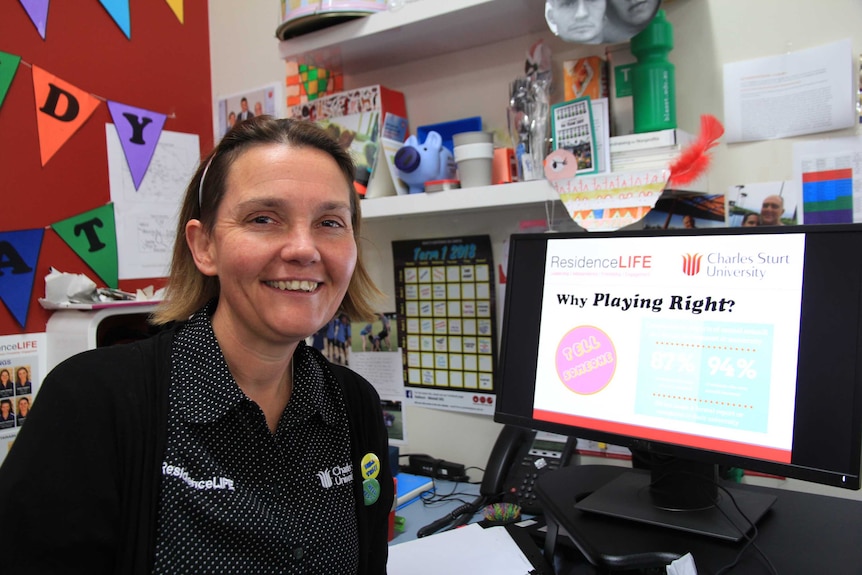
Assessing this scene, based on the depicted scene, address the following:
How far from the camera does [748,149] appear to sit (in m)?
A: 1.21

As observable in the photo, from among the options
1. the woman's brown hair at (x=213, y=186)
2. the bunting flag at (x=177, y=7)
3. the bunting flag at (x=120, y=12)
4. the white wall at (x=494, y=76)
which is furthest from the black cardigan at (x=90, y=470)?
the bunting flag at (x=177, y=7)

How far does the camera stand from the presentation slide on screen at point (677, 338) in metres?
0.87

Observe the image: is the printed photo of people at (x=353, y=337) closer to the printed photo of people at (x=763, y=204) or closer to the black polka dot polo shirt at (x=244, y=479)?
the black polka dot polo shirt at (x=244, y=479)

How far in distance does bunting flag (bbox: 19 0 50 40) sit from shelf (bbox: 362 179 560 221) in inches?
37.2

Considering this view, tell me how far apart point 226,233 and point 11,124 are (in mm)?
1043

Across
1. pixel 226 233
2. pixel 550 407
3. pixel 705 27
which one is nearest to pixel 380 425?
pixel 550 407

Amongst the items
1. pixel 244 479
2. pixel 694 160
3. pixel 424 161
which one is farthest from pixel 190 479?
pixel 694 160

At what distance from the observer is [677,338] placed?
95 centimetres

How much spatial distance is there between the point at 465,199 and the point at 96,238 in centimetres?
104

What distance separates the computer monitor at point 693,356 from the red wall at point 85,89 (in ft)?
3.97

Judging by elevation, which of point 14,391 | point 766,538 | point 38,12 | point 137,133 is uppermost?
point 38,12

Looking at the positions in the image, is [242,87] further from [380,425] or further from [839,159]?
[839,159]

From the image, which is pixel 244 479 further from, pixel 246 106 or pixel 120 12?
pixel 120 12

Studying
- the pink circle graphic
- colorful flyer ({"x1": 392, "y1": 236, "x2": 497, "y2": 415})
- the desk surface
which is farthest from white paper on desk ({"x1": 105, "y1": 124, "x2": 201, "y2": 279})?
the desk surface
